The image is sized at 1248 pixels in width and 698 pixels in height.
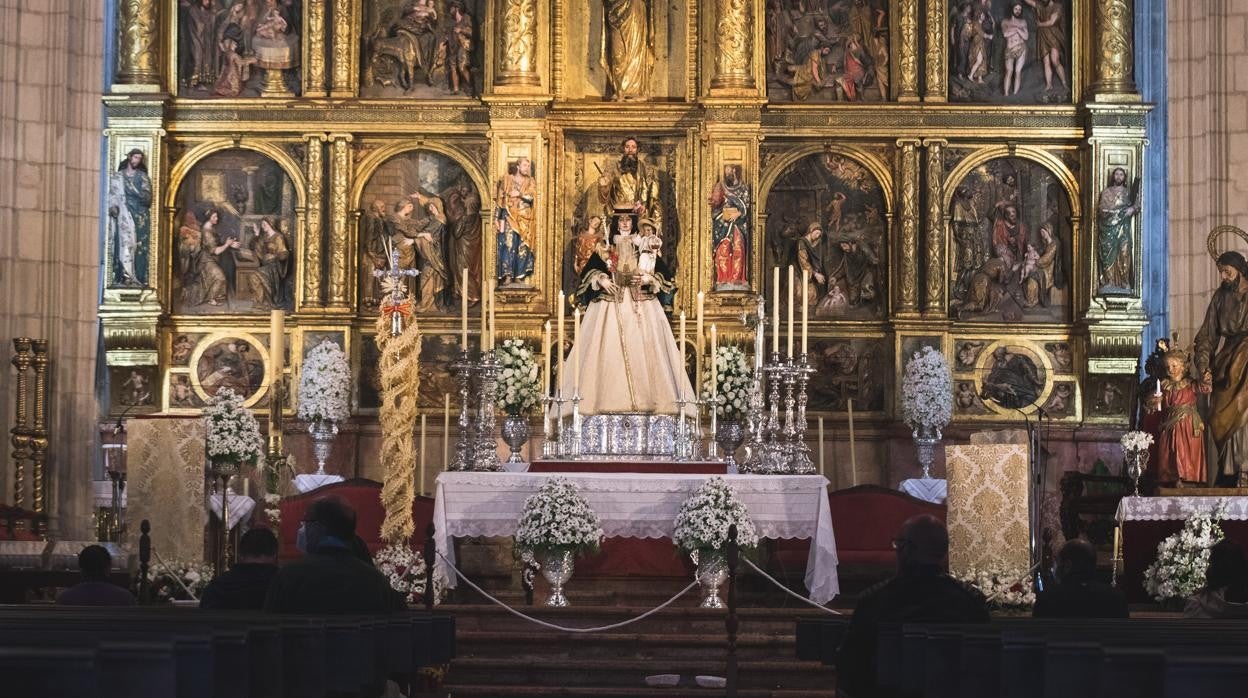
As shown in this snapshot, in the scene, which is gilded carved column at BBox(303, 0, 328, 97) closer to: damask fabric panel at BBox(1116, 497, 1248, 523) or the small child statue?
the small child statue

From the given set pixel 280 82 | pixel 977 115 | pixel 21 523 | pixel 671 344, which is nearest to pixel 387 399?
pixel 671 344

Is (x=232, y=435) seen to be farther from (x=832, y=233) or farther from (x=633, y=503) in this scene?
(x=832, y=233)

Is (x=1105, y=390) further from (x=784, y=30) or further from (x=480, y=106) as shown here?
(x=480, y=106)

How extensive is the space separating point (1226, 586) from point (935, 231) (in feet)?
33.1

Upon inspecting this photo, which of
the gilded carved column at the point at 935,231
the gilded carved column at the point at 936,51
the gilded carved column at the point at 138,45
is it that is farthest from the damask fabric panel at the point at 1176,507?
the gilded carved column at the point at 138,45

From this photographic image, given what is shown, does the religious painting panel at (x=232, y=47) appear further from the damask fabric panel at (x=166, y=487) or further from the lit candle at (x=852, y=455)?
the damask fabric panel at (x=166, y=487)

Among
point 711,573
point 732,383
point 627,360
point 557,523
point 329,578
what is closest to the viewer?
point 329,578

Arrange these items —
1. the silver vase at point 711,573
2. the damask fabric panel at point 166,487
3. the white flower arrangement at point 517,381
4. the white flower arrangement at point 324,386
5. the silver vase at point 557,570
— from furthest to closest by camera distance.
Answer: the white flower arrangement at point 324,386 < the white flower arrangement at point 517,381 < the silver vase at point 557,570 < the silver vase at point 711,573 < the damask fabric panel at point 166,487

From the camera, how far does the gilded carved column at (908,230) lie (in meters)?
21.1

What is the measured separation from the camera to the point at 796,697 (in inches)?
542

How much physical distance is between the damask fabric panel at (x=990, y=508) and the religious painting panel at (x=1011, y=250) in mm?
5822

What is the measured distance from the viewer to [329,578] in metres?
9.05

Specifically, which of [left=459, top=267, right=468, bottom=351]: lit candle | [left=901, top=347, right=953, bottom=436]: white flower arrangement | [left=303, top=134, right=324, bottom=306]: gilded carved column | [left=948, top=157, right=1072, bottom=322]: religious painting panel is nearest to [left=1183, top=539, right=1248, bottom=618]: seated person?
[left=459, top=267, right=468, bottom=351]: lit candle

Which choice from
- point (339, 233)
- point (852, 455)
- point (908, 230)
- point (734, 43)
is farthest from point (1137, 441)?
point (339, 233)
